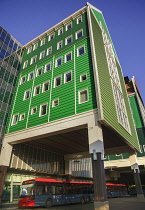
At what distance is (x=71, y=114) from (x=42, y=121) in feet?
13.4

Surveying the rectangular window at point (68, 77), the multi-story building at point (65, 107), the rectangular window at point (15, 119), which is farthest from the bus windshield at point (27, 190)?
the rectangular window at point (68, 77)

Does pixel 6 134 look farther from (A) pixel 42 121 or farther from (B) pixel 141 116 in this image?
(B) pixel 141 116

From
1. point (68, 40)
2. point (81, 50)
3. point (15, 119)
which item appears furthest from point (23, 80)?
point (81, 50)

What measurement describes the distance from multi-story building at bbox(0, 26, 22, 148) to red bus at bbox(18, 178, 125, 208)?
323 inches

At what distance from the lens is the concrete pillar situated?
12.6 meters

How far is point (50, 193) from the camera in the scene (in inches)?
770

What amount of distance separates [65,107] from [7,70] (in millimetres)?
14803

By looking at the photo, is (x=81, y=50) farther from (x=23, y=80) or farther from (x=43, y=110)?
(x=23, y=80)

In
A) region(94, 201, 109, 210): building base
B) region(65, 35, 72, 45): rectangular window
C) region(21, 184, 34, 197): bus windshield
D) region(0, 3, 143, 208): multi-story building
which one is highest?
region(65, 35, 72, 45): rectangular window

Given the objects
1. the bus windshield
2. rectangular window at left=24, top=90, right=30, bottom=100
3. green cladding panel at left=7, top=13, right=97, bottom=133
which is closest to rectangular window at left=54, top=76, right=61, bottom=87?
green cladding panel at left=7, top=13, right=97, bottom=133

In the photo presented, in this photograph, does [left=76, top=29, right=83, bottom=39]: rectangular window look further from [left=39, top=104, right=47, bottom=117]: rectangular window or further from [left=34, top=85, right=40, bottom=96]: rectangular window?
[left=39, top=104, right=47, bottom=117]: rectangular window

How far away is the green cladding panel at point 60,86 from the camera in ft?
59.9

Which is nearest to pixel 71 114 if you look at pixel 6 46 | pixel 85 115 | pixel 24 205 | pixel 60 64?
pixel 85 115

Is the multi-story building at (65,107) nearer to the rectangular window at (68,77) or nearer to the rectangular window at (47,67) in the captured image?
the rectangular window at (68,77)
